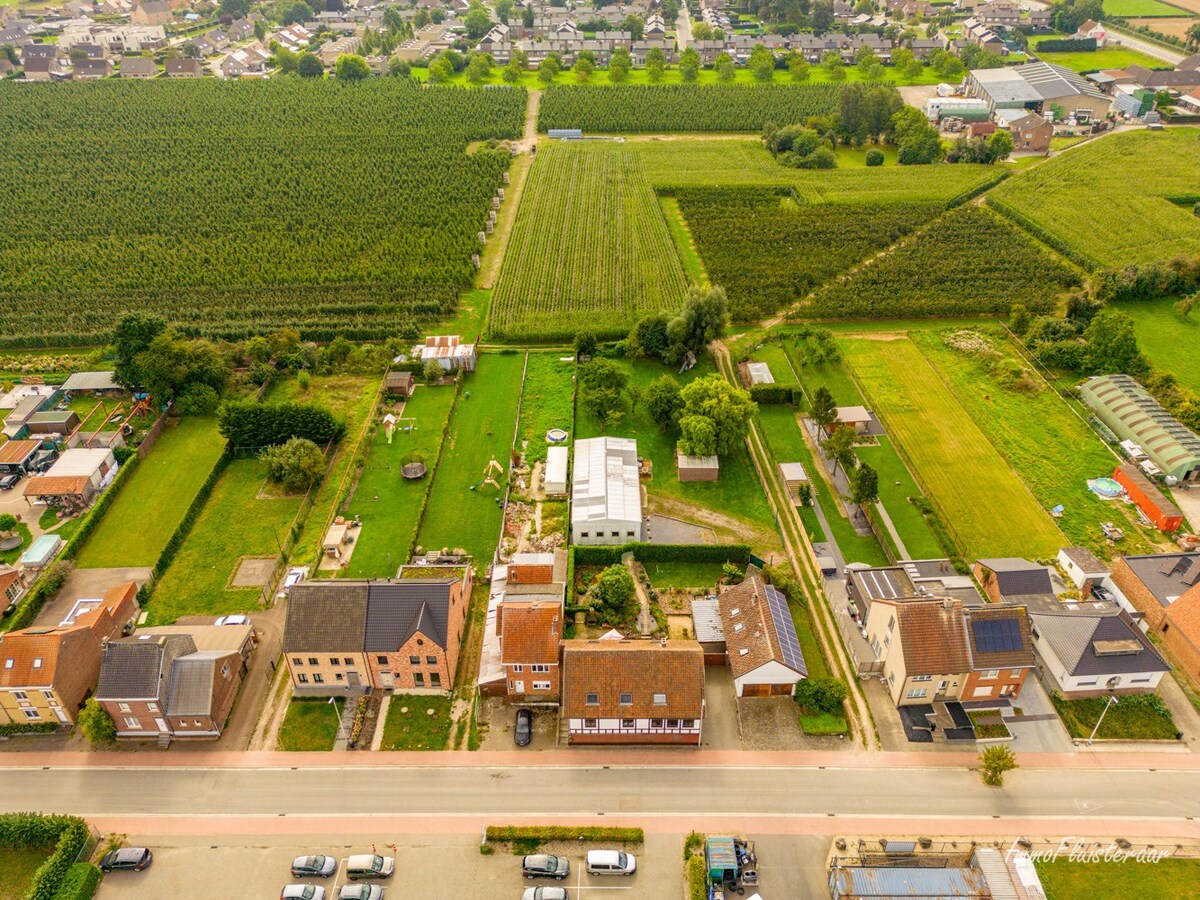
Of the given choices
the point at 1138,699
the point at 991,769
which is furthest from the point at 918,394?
the point at 991,769

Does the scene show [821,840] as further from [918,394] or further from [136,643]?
[918,394]

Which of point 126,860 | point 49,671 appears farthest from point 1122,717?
point 49,671

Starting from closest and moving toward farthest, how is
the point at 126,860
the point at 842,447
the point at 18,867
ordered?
the point at 126,860
the point at 18,867
the point at 842,447

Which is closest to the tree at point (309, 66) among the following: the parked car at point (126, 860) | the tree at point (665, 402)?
the tree at point (665, 402)

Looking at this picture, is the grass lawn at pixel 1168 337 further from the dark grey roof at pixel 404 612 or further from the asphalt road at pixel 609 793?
the dark grey roof at pixel 404 612

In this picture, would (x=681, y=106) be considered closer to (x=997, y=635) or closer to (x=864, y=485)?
(x=864, y=485)

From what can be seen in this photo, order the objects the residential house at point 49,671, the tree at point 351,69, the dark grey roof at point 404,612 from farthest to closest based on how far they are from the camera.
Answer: the tree at point 351,69
the dark grey roof at point 404,612
the residential house at point 49,671

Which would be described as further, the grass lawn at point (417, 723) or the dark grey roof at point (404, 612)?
the dark grey roof at point (404, 612)
